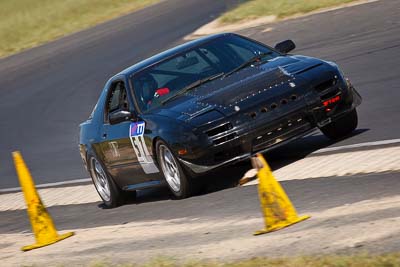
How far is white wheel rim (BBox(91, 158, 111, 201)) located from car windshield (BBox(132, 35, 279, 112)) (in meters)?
1.47

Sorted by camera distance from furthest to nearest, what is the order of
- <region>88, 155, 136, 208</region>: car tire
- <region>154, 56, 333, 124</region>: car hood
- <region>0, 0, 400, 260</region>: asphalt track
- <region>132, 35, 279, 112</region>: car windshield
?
<region>88, 155, 136, 208</region>: car tire, <region>132, 35, 279, 112</region>: car windshield, <region>154, 56, 333, 124</region>: car hood, <region>0, 0, 400, 260</region>: asphalt track

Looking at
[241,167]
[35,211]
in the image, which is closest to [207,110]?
[241,167]

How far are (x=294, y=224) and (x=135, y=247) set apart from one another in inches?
62.2

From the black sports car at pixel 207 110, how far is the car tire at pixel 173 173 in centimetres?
1

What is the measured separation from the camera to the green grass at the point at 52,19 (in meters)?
37.1

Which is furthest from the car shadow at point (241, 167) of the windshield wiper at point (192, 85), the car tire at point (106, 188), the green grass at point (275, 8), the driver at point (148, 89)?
the green grass at point (275, 8)

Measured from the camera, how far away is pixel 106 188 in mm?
12469

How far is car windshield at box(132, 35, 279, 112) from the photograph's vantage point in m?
11.2

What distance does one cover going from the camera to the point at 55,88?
2506 cm

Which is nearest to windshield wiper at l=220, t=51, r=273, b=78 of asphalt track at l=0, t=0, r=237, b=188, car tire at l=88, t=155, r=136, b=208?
car tire at l=88, t=155, r=136, b=208

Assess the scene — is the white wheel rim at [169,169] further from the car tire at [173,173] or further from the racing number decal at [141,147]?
the racing number decal at [141,147]

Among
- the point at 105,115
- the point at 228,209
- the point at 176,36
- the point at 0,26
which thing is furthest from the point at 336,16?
the point at 0,26

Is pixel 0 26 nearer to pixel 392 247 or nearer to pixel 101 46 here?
pixel 101 46

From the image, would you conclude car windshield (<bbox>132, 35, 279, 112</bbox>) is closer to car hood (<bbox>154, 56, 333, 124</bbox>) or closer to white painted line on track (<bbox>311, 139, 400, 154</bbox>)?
car hood (<bbox>154, 56, 333, 124</bbox>)
